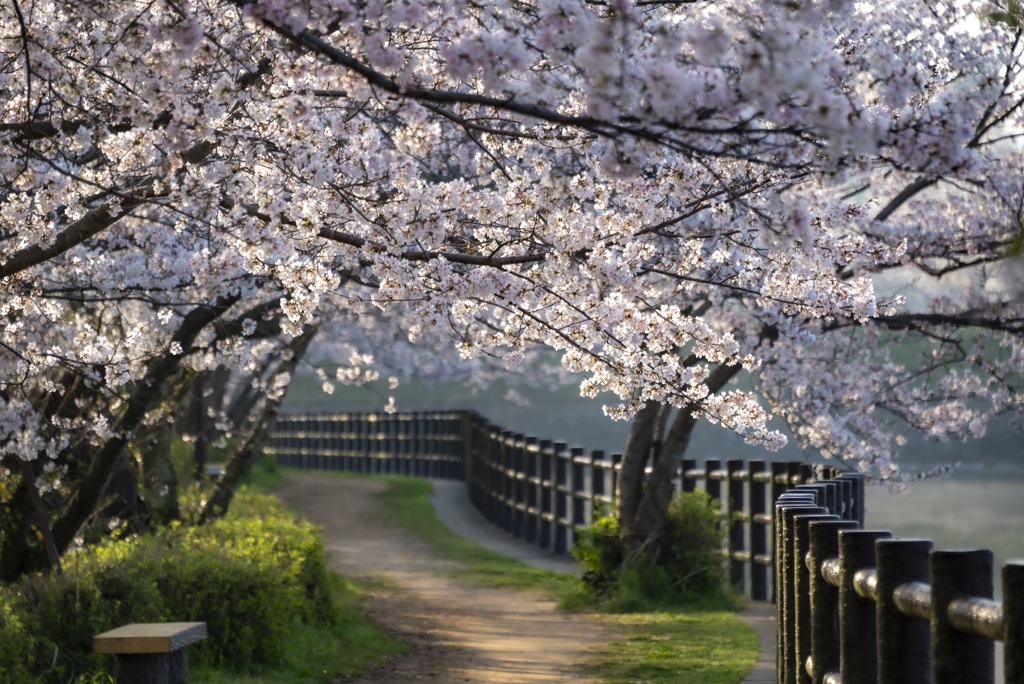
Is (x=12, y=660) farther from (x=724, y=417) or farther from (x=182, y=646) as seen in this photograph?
(x=724, y=417)

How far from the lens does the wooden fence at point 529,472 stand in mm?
9789

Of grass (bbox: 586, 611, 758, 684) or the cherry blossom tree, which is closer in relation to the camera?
the cherry blossom tree

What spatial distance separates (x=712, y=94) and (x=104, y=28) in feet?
10.9

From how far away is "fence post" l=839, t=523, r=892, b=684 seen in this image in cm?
339

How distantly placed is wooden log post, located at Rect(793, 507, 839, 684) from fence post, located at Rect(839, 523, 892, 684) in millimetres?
745

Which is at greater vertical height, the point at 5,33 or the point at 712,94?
the point at 5,33

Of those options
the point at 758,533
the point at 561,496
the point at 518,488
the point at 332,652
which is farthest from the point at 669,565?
the point at 518,488

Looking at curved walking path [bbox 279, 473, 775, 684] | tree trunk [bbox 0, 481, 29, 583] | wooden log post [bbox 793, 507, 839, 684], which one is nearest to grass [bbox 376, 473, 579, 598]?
curved walking path [bbox 279, 473, 775, 684]

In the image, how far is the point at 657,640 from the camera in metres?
7.62

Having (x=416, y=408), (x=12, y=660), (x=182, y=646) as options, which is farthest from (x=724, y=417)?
(x=416, y=408)

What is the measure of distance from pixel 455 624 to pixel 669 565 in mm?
1988

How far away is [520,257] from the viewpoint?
455cm

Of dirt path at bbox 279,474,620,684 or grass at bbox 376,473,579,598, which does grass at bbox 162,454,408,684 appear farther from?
grass at bbox 376,473,579,598

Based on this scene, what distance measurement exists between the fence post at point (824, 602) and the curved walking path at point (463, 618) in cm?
234
